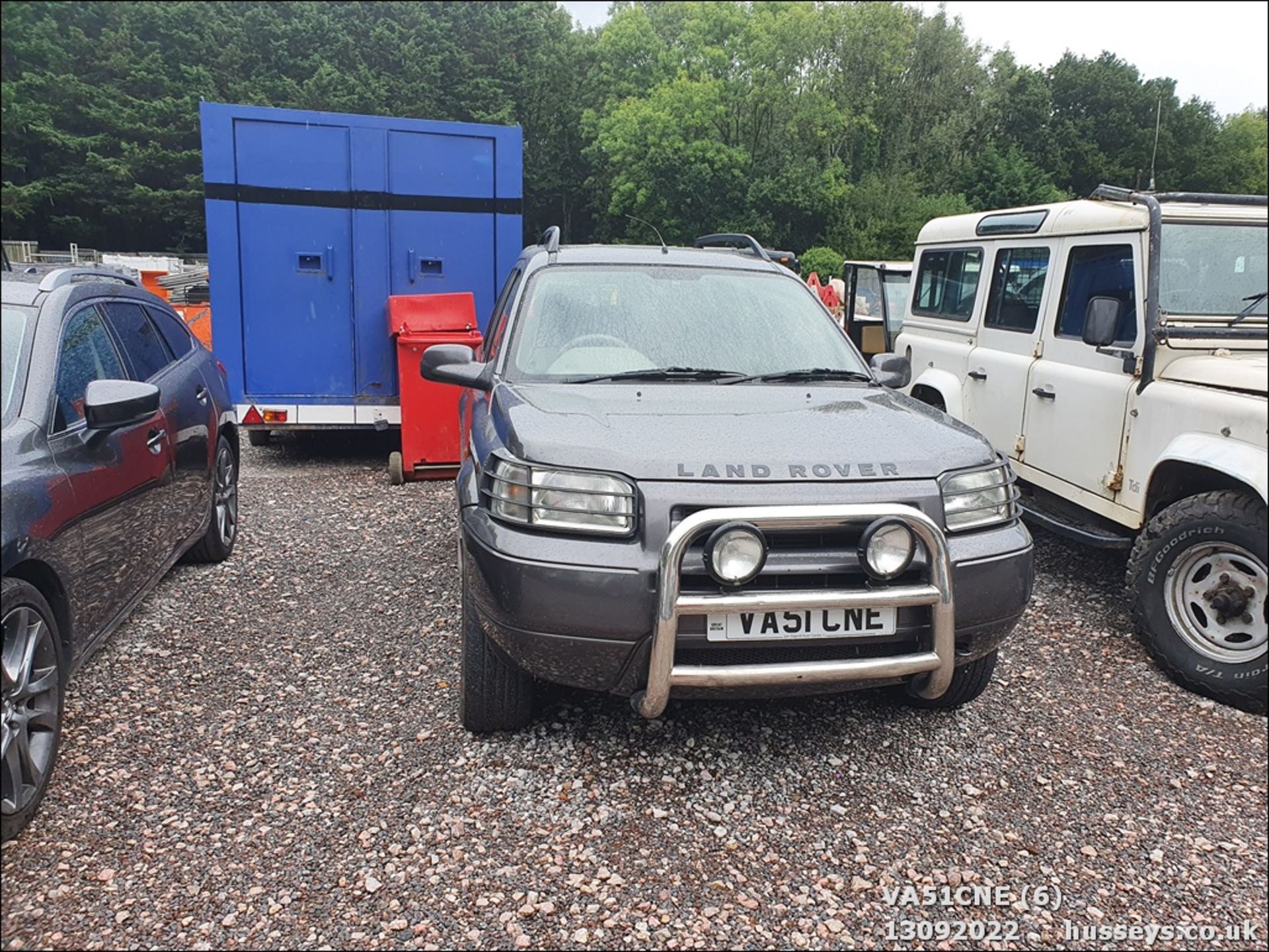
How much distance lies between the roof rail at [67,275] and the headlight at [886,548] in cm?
265

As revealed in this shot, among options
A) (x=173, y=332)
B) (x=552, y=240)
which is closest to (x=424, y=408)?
(x=173, y=332)

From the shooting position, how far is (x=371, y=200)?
7.75m

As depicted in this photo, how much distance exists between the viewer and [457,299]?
7.76 meters

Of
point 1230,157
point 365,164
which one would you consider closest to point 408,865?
point 1230,157

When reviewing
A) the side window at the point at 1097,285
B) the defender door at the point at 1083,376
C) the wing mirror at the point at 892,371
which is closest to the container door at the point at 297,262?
the wing mirror at the point at 892,371

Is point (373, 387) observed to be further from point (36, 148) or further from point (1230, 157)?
Answer: point (1230, 157)

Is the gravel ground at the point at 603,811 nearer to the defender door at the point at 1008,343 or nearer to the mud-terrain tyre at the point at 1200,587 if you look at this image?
the mud-terrain tyre at the point at 1200,587

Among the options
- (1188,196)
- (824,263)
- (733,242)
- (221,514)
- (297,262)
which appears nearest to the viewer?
(1188,196)

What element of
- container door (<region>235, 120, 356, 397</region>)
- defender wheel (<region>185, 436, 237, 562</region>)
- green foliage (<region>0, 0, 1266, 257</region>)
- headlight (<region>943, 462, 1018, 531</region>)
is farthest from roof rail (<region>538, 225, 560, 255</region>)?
container door (<region>235, 120, 356, 397</region>)

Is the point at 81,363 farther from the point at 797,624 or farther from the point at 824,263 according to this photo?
the point at 824,263

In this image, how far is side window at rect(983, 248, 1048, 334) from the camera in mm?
5457

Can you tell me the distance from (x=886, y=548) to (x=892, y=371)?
161 centimetres

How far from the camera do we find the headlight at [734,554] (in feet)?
8.61

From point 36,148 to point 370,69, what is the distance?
9136 mm
